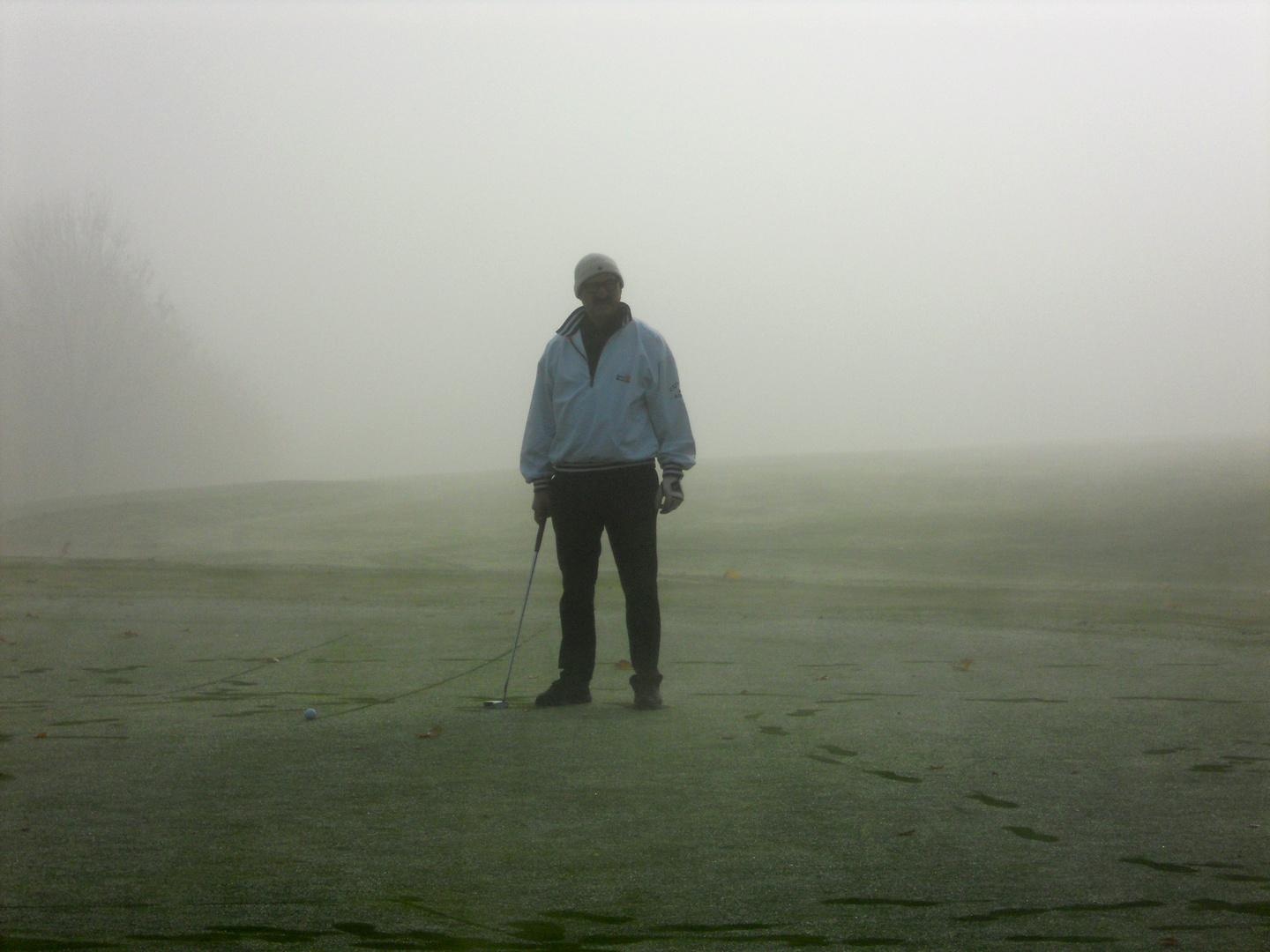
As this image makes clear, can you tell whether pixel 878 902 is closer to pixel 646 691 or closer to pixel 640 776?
pixel 640 776

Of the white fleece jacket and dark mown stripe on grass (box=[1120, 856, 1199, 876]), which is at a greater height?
the white fleece jacket

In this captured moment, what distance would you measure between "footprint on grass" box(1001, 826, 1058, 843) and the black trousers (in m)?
1.80

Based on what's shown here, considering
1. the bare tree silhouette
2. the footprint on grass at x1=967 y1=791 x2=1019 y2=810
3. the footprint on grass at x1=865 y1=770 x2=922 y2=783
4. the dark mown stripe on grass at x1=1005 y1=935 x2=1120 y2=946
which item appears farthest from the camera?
the bare tree silhouette

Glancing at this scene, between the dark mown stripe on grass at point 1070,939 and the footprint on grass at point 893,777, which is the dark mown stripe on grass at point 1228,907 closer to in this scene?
the dark mown stripe on grass at point 1070,939

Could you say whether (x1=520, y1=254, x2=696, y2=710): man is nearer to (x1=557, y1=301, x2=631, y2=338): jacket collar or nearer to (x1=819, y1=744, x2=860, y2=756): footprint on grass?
(x1=557, y1=301, x2=631, y2=338): jacket collar

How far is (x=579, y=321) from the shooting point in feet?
14.2

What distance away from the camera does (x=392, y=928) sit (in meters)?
2.02

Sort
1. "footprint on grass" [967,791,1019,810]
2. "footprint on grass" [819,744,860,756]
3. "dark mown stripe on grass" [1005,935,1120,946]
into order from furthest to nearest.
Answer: "footprint on grass" [819,744,860,756], "footprint on grass" [967,791,1019,810], "dark mown stripe on grass" [1005,935,1120,946]

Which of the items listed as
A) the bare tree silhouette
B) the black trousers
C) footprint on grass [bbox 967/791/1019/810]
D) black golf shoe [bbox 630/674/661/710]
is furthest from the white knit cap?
the bare tree silhouette

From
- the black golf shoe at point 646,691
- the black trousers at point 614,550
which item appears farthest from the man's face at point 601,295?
the black golf shoe at point 646,691

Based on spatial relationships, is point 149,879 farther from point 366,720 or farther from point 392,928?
point 366,720

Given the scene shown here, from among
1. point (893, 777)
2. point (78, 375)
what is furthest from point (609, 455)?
point (78, 375)

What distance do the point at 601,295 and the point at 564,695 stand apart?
4.83 feet

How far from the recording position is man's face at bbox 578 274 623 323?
423 centimetres
